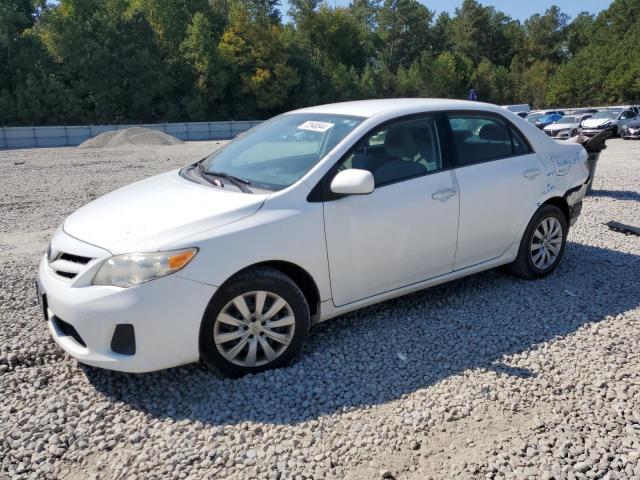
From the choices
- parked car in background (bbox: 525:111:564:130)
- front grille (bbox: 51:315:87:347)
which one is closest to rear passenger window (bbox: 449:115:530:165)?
front grille (bbox: 51:315:87:347)

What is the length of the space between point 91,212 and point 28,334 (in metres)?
1.12

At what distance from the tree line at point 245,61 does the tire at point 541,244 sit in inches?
1858

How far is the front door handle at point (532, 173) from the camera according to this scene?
15.6 feet

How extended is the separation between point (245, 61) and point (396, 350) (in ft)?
179

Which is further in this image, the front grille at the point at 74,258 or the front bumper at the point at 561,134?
the front bumper at the point at 561,134

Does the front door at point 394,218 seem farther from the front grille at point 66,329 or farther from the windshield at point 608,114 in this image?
the windshield at point 608,114

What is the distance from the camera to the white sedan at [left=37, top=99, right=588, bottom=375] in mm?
3109

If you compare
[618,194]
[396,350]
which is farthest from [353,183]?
[618,194]

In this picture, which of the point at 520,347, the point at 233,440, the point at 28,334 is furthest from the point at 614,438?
the point at 28,334

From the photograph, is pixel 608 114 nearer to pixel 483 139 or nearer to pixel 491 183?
pixel 483 139

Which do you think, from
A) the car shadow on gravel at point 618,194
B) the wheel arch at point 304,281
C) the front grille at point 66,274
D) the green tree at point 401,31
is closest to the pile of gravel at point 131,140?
the car shadow on gravel at point 618,194

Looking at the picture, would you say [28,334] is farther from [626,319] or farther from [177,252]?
[626,319]

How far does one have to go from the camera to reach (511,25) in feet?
287

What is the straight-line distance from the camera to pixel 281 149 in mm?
4242
